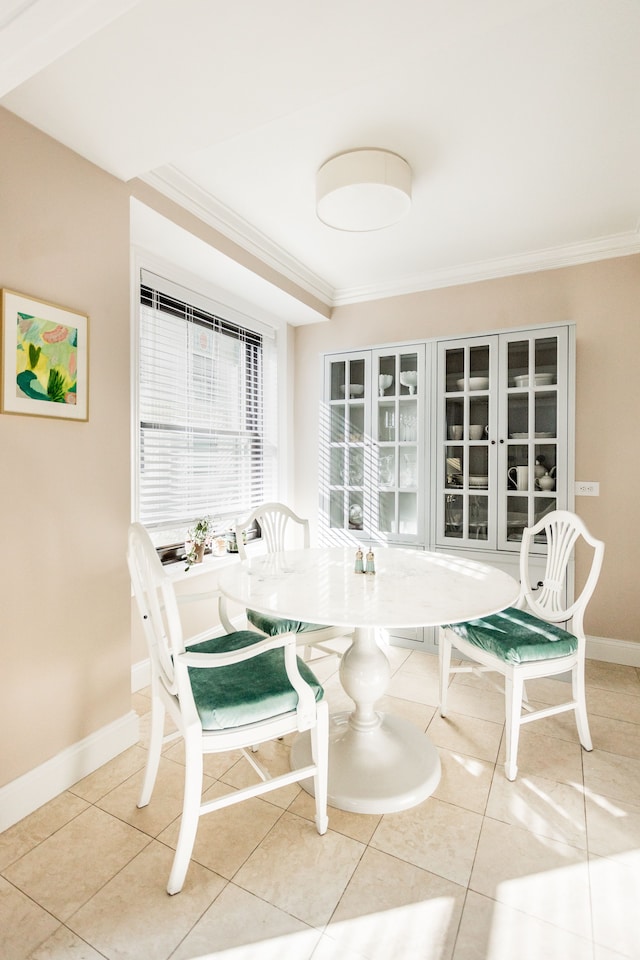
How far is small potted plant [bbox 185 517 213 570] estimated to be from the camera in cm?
295

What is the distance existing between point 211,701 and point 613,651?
2676mm

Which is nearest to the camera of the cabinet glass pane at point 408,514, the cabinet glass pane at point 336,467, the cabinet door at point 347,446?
the cabinet glass pane at point 408,514

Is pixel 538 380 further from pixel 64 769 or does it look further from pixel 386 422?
pixel 64 769

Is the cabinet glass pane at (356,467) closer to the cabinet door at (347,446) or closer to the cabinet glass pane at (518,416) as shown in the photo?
the cabinet door at (347,446)

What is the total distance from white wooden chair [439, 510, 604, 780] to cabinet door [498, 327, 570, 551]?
19.4 inches

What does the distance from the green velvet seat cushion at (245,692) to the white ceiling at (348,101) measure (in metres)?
1.81

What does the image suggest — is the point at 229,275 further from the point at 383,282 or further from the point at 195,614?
the point at 195,614

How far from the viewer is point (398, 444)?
3.29 m

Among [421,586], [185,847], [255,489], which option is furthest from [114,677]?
[255,489]

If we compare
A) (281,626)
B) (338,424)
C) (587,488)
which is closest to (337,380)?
(338,424)

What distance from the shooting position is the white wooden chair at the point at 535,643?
191cm

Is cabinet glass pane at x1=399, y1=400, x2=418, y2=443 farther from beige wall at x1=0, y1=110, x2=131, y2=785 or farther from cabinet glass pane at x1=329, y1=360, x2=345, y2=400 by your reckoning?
beige wall at x1=0, y1=110, x2=131, y2=785

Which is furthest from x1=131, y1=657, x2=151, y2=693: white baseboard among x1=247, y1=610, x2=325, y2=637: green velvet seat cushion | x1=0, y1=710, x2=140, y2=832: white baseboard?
x1=247, y1=610, x2=325, y2=637: green velvet seat cushion

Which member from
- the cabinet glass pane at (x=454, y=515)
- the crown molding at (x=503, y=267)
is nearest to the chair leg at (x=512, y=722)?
the cabinet glass pane at (x=454, y=515)
